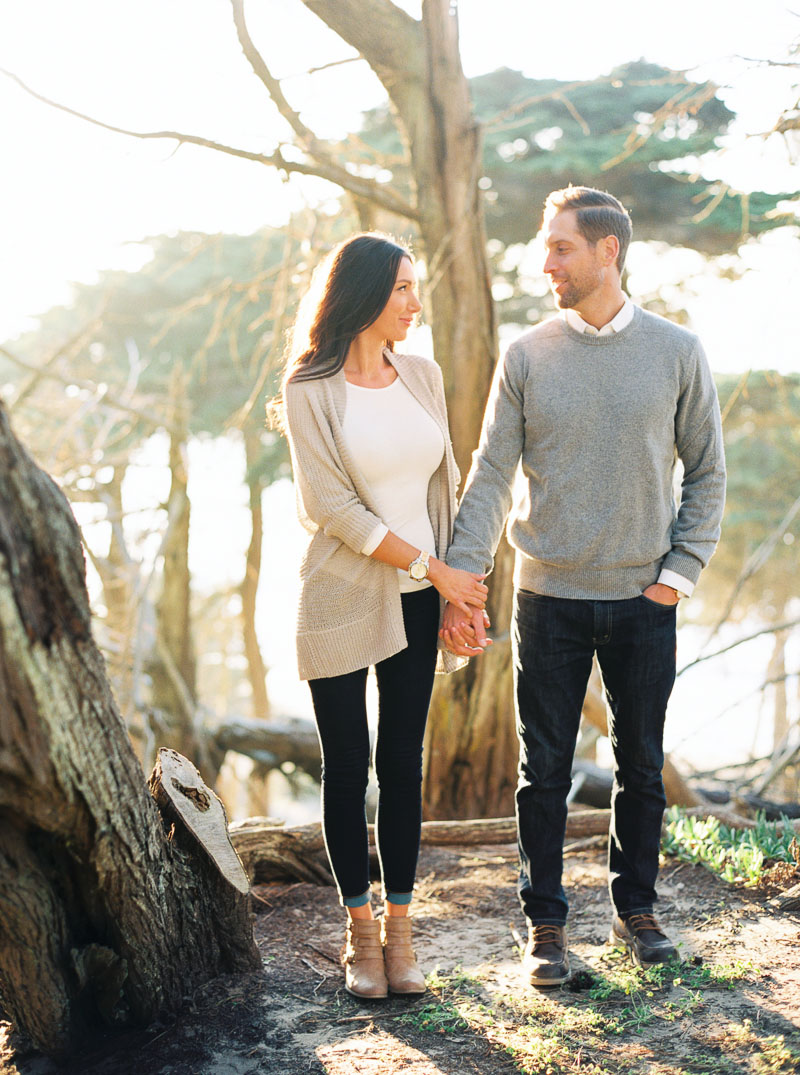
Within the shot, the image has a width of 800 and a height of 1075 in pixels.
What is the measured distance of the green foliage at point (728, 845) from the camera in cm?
332

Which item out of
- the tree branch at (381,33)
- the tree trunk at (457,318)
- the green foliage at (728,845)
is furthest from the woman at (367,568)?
the tree branch at (381,33)

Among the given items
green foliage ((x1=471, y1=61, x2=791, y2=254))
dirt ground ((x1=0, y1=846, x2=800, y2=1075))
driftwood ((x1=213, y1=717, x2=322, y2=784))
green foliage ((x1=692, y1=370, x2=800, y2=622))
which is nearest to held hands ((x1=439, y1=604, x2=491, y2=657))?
dirt ground ((x1=0, y1=846, x2=800, y2=1075))

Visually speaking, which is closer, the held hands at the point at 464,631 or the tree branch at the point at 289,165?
the held hands at the point at 464,631

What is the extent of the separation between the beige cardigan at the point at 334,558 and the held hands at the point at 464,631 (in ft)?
0.56

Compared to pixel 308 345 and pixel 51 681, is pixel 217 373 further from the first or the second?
pixel 51 681

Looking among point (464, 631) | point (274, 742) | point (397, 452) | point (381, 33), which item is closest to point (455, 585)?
point (464, 631)

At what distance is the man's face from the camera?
263 cm

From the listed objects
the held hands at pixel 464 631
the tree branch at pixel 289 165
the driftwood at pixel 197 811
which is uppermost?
Answer: the tree branch at pixel 289 165

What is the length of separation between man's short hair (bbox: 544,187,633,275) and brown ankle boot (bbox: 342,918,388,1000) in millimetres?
2040

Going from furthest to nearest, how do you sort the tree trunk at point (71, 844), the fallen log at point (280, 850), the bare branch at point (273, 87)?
1. the bare branch at point (273, 87)
2. the fallen log at point (280, 850)
3. the tree trunk at point (71, 844)

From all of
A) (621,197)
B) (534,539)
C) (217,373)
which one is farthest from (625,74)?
(534,539)

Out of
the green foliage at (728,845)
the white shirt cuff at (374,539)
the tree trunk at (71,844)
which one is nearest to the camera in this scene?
the tree trunk at (71,844)

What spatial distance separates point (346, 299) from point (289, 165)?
6.35 ft

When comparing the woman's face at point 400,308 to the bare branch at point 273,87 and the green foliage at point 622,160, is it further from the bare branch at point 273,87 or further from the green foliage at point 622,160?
the green foliage at point 622,160
